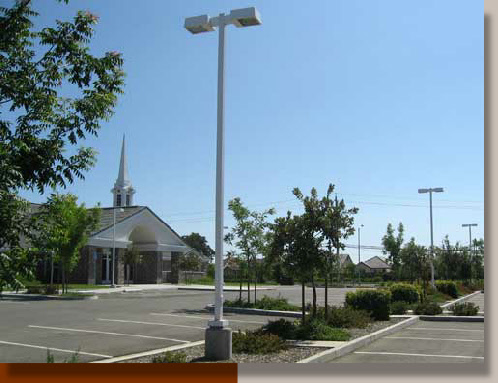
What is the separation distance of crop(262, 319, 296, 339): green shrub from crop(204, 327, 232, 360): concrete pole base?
10.7ft

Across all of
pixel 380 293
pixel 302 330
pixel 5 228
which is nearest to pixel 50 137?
pixel 5 228

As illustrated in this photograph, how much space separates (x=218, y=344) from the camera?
9.35m

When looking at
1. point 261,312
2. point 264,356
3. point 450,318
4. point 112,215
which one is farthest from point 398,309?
point 112,215

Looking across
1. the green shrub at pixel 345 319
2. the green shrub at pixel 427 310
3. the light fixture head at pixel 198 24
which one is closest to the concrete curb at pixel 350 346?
the green shrub at pixel 345 319

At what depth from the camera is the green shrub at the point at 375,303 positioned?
55.6 feet

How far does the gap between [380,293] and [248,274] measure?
824 cm

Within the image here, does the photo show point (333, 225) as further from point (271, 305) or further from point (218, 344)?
point (271, 305)

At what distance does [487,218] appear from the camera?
8477mm

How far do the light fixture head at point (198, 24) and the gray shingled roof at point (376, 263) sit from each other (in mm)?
92422

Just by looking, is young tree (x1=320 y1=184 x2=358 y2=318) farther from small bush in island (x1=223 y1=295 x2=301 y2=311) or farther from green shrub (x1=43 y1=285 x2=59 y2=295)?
green shrub (x1=43 y1=285 x2=59 y2=295)

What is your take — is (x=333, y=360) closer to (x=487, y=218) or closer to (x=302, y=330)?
(x=302, y=330)

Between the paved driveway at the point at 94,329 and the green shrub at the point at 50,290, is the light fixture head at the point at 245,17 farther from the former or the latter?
the green shrub at the point at 50,290

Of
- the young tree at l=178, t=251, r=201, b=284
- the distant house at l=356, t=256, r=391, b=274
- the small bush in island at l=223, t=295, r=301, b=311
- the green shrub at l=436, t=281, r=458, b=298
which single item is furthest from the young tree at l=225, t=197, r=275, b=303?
the distant house at l=356, t=256, r=391, b=274

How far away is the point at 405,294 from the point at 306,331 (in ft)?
35.6
